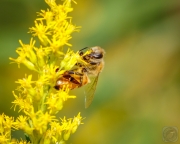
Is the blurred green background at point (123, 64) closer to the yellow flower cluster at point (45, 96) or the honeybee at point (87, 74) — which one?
the honeybee at point (87, 74)

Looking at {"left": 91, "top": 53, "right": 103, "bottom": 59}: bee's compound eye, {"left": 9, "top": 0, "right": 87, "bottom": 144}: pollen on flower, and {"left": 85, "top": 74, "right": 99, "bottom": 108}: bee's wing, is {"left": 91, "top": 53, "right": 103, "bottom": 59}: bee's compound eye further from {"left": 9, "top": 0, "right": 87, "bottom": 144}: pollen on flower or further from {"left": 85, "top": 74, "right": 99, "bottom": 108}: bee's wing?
{"left": 9, "top": 0, "right": 87, "bottom": 144}: pollen on flower

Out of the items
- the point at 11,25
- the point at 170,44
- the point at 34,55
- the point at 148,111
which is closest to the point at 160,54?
the point at 170,44

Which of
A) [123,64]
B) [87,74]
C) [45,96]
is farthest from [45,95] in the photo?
[123,64]

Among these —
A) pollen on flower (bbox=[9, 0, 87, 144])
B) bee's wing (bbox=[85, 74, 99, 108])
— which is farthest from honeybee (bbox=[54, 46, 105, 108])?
pollen on flower (bbox=[9, 0, 87, 144])

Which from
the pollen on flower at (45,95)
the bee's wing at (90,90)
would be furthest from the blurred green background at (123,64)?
the pollen on flower at (45,95)

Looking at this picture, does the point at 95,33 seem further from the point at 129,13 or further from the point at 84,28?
the point at 129,13
